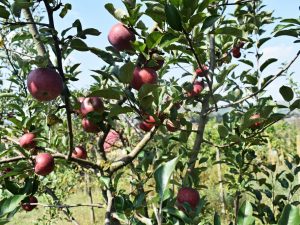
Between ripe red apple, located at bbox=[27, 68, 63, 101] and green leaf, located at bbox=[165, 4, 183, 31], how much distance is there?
39cm

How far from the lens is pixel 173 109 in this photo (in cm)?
147

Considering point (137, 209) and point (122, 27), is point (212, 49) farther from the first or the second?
point (137, 209)

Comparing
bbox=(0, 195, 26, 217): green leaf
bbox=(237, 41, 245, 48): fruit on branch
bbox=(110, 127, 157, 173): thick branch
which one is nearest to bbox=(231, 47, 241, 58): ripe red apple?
bbox=(237, 41, 245, 48): fruit on branch

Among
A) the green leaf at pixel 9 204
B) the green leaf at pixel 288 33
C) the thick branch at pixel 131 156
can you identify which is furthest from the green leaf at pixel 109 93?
the green leaf at pixel 288 33

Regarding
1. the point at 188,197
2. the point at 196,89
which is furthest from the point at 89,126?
the point at 196,89

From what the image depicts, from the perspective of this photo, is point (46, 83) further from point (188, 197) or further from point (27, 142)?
point (188, 197)

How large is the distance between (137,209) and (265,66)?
3.42 ft

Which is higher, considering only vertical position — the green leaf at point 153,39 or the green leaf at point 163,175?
the green leaf at point 153,39

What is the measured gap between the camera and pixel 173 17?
3.41ft

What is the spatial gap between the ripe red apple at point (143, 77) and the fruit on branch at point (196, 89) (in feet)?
1.68

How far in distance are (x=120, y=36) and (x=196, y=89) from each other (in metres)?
0.67

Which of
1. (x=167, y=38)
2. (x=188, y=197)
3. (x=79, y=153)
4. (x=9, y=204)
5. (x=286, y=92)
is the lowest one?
(x=188, y=197)

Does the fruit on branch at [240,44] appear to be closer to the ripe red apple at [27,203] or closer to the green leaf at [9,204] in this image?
the ripe red apple at [27,203]

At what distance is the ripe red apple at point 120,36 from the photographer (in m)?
1.30
